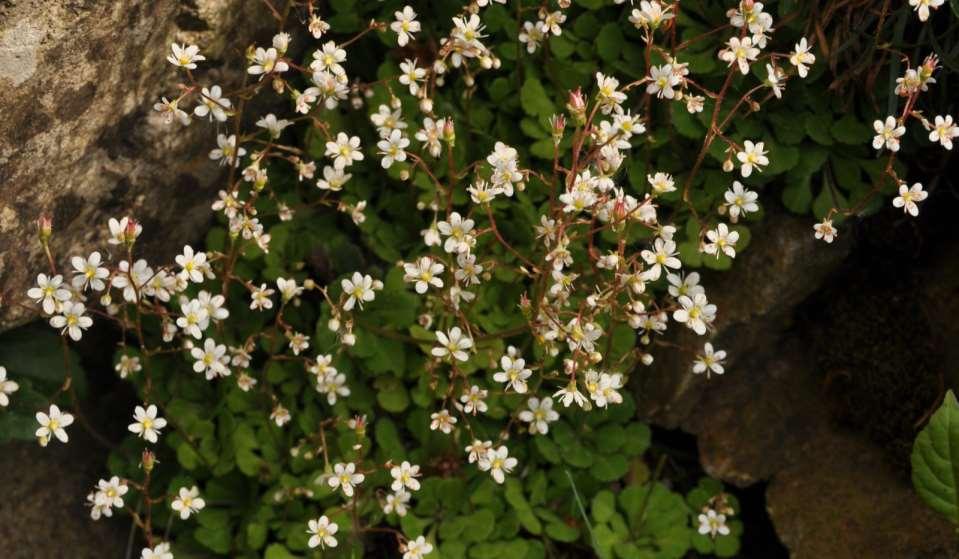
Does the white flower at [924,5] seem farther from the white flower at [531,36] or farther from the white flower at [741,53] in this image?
the white flower at [531,36]

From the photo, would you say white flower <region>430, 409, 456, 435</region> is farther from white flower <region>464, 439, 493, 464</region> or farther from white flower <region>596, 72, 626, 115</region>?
white flower <region>596, 72, 626, 115</region>

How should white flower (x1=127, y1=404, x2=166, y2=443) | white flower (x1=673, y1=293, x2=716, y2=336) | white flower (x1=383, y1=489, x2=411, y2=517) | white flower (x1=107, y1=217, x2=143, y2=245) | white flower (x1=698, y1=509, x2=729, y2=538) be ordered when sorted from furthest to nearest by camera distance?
1. white flower (x1=698, y1=509, x2=729, y2=538)
2. white flower (x1=383, y1=489, x2=411, y2=517)
3. white flower (x1=127, y1=404, x2=166, y2=443)
4. white flower (x1=673, y1=293, x2=716, y2=336)
5. white flower (x1=107, y1=217, x2=143, y2=245)

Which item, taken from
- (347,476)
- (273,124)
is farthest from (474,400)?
(273,124)

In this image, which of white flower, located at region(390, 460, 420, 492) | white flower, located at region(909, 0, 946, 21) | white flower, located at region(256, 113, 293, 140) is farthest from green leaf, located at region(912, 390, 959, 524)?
white flower, located at region(256, 113, 293, 140)

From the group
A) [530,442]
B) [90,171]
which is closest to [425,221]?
[530,442]

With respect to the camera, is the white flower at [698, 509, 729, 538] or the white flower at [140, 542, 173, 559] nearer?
the white flower at [140, 542, 173, 559]

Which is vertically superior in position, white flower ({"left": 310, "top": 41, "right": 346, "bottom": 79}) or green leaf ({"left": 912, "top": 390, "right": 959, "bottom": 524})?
white flower ({"left": 310, "top": 41, "right": 346, "bottom": 79})

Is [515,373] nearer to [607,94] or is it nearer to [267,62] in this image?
[607,94]
